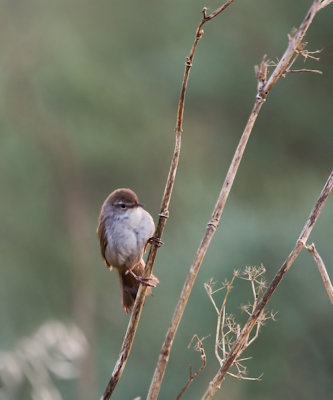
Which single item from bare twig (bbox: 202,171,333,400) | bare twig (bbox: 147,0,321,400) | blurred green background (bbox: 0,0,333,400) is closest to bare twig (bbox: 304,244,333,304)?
bare twig (bbox: 202,171,333,400)

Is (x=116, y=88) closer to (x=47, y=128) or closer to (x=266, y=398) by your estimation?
(x=47, y=128)

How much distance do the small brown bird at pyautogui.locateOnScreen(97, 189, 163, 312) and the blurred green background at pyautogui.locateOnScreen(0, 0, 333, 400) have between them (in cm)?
355

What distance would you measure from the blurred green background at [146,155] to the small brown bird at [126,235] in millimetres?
3551

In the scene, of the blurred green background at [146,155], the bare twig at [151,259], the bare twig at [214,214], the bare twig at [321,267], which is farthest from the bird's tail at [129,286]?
the blurred green background at [146,155]

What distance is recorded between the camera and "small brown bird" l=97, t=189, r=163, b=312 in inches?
122

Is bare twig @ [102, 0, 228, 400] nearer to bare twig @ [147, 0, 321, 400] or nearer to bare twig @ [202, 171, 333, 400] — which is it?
bare twig @ [147, 0, 321, 400]

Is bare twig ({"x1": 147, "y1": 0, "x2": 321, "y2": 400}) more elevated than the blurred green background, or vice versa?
the blurred green background

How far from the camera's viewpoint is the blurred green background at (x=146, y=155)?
7.17 meters

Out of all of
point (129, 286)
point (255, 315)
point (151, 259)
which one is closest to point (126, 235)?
point (129, 286)

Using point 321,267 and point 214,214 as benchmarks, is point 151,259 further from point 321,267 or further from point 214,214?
point 321,267

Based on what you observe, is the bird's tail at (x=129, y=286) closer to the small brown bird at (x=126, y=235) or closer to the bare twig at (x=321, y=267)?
the small brown bird at (x=126, y=235)

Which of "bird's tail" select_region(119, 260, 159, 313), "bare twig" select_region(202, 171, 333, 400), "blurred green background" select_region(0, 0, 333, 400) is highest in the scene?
"blurred green background" select_region(0, 0, 333, 400)

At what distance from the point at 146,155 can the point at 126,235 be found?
6129 mm

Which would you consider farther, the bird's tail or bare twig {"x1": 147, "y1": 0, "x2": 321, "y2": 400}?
the bird's tail
